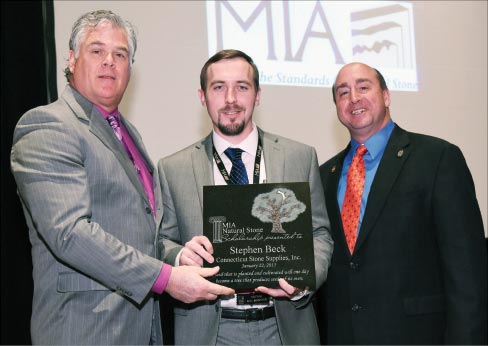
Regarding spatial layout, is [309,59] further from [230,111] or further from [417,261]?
[417,261]

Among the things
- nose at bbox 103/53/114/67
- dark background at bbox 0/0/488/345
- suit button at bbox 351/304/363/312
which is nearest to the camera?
nose at bbox 103/53/114/67

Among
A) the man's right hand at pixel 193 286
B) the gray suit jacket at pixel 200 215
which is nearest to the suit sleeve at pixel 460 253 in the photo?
the gray suit jacket at pixel 200 215

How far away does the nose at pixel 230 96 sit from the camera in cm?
271

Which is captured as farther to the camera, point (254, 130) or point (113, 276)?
point (254, 130)

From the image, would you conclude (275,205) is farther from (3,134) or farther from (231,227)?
(3,134)

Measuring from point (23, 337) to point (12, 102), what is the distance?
1723 millimetres

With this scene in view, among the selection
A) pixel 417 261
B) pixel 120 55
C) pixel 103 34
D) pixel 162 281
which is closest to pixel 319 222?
pixel 417 261

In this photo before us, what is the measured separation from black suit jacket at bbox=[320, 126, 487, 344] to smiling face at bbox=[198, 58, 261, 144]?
796 mm

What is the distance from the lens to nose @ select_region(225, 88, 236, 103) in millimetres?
2709

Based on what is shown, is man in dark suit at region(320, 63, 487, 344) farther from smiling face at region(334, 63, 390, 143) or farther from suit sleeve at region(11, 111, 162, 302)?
suit sleeve at region(11, 111, 162, 302)

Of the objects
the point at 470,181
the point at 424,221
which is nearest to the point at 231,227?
the point at 424,221

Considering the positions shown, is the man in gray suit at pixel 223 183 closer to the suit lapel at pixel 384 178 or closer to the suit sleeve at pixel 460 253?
the suit lapel at pixel 384 178

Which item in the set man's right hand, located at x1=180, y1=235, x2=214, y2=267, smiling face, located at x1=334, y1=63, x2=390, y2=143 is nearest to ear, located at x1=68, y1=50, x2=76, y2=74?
man's right hand, located at x1=180, y1=235, x2=214, y2=267

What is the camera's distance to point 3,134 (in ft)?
12.5
